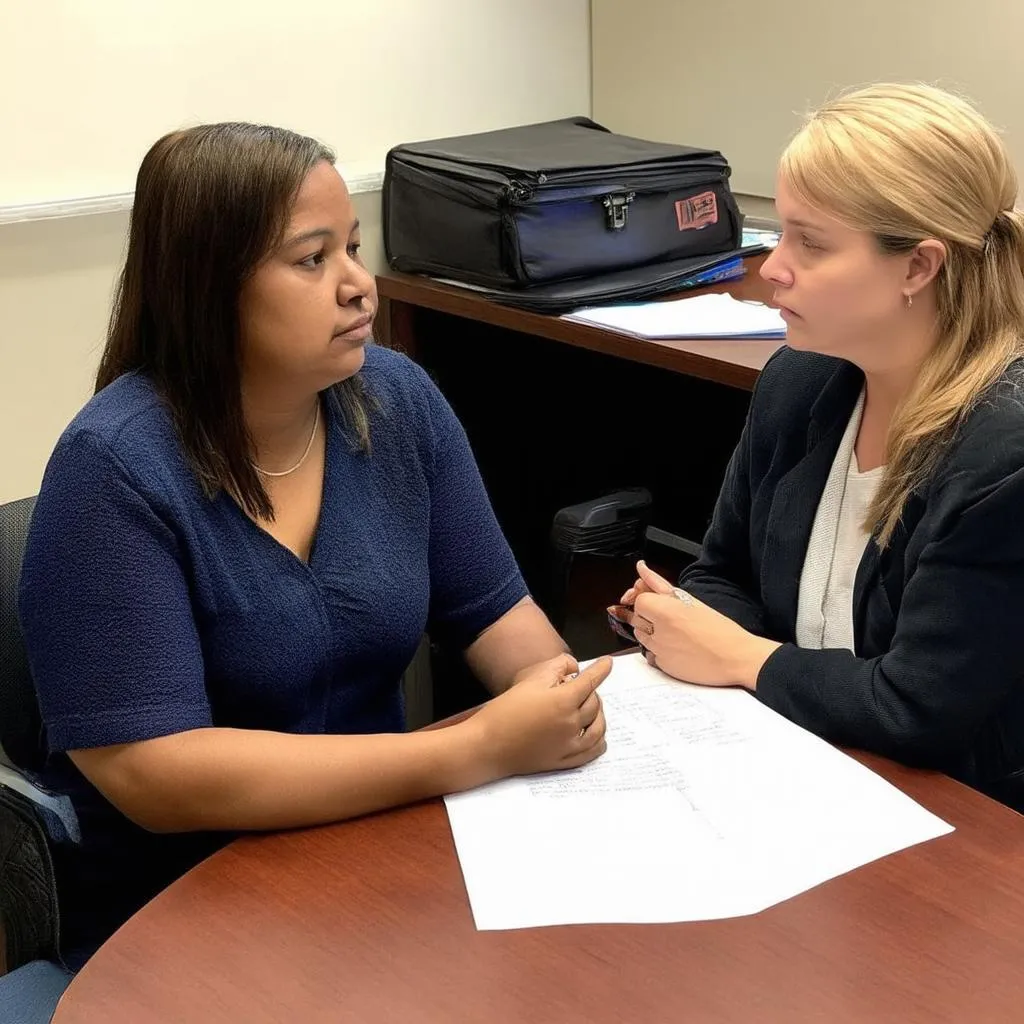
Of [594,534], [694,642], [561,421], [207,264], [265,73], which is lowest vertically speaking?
[561,421]

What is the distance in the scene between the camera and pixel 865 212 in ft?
3.85

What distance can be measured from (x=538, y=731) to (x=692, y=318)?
38.5 inches

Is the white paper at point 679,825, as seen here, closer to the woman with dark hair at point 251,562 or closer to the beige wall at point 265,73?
the woman with dark hair at point 251,562

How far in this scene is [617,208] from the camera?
6.70ft

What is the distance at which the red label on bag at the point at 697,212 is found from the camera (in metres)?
2.13

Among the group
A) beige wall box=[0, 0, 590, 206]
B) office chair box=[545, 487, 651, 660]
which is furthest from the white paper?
beige wall box=[0, 0, 590, 206]

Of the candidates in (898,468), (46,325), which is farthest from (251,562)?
(46,325)

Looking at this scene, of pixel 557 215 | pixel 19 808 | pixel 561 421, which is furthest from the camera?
pixel 561 421

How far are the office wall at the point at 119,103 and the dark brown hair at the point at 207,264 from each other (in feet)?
2.62

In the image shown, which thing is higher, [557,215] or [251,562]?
[557,215]

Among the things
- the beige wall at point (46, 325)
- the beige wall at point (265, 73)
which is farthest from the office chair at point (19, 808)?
the beige wall at point (265, 73)

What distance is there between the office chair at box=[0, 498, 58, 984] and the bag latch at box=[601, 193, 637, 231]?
3.53 feet

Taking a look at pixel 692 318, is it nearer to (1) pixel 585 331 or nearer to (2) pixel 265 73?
(1) pixel 585 331

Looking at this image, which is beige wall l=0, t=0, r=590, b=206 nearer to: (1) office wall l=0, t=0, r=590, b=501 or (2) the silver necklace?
(1) office wall l=0, t=0, r=590, b=501
